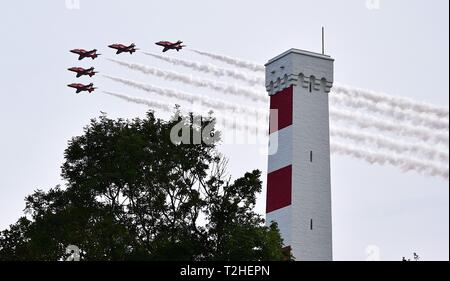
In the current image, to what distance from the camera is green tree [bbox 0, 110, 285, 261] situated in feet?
198

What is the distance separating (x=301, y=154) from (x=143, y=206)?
1581 cm

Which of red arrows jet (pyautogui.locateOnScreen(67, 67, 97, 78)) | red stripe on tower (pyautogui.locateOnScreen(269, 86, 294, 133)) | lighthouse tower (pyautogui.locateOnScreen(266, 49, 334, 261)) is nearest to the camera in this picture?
lighthouse tower (pyautogui.locateOnScreen(266, 49, 334, 261))

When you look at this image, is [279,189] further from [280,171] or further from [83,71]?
[83,71]

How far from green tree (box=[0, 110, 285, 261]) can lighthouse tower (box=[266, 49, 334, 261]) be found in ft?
30.5

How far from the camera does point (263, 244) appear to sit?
196 ft

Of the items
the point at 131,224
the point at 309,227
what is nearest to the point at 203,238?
the point at 131,224

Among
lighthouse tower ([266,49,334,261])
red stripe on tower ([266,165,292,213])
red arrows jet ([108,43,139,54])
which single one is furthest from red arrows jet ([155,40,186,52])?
red stripe on tower ([266,165,292,213])

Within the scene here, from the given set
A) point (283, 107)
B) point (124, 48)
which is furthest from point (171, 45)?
point (283, 107)

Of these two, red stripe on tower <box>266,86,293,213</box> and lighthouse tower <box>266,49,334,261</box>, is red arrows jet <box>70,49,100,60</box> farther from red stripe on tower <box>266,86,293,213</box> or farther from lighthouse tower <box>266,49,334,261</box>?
red stripe on tower <box>266,86,293,213</box>

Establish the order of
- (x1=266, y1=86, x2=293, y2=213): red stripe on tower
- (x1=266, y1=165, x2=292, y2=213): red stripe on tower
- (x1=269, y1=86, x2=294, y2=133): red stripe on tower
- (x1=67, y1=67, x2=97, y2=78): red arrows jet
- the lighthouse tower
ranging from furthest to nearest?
1. (x1=67, y1=67, x2=97, y2=78): red arrows jet
2. (x1=269, y1=86, x2=294, y2=133): red stripe on tower
3. (x1=266, y1=86, x2=293, y2=213): red stripe on tower
4. (x1=266, y1=165, x2=292, y2=213): red stripe on tower
5. the lighthouse tower

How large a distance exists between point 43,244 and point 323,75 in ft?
89.1

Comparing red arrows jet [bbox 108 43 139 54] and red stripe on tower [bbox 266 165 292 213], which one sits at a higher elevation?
red arrows jet [bbox 108 43 139 54]

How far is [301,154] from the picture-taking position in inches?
3317

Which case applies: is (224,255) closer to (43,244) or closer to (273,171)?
(43,244)
